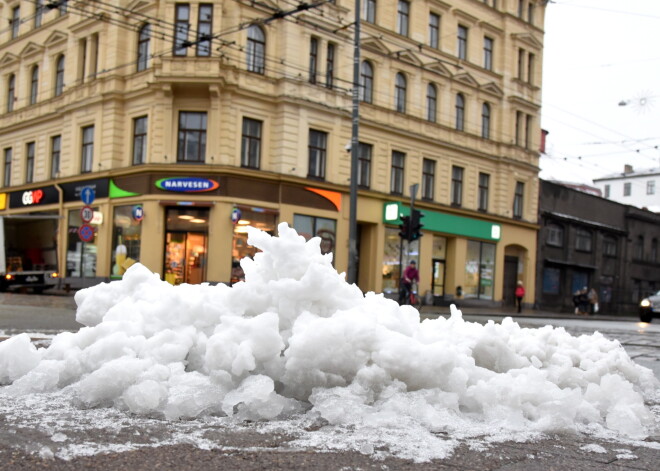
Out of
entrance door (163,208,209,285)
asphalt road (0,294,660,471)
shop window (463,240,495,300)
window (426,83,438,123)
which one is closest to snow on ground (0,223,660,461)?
asphalt road (0,294,660,471)

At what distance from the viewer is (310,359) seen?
3.58 metres

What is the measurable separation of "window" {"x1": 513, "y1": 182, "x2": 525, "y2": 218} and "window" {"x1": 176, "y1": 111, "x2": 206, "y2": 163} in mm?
16569

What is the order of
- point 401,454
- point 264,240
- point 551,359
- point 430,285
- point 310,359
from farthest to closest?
point 430,285, point 551,359, point 264,240, point 310,359, point 401,454

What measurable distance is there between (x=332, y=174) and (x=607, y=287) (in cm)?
2232

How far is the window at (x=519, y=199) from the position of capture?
32344 mm

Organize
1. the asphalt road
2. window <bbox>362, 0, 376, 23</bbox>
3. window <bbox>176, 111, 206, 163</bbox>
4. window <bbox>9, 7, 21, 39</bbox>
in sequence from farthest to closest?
1. window <bbox>9, 7, 21, 39</bbox>
2. window <bbox>362, 0, 376, 23</bbox>
3. window <bbox>176, 111, 206, 163</bbox>
4. the asphalt road

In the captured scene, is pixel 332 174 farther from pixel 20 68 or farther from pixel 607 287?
pixel 607 287

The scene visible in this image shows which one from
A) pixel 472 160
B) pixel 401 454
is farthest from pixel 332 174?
pixel 401 454

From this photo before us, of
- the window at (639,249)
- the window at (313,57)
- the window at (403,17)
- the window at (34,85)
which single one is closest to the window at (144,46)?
the window at (313,57)

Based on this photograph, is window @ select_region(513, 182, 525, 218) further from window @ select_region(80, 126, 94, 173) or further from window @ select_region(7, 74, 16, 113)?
window @ select_region(7, 74, 16, 113)

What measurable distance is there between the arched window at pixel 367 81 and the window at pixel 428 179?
4045 millimetres

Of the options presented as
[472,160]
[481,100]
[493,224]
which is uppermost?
[481,100]

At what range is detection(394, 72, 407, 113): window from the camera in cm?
2728

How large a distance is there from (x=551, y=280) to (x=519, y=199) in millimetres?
4902
